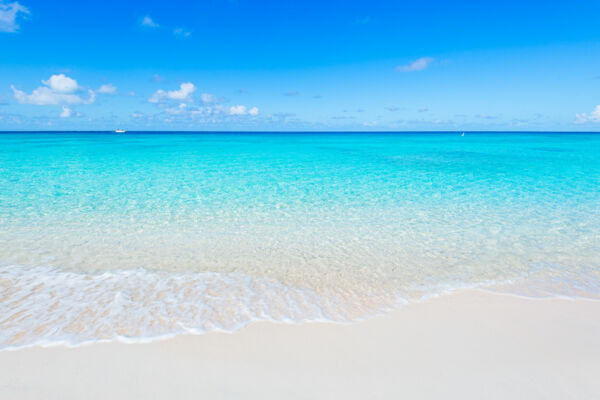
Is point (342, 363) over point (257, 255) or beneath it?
beneath

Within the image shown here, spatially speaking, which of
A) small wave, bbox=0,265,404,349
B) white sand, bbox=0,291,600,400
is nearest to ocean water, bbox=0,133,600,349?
small wave, bbox=0,265,404,349

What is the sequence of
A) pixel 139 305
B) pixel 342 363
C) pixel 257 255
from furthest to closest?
pixel 257 255 < pixel 139 305 < pixel 342 363

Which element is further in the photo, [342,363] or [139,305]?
[139,305]

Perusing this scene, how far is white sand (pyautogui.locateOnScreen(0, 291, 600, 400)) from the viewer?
3082 millimetres

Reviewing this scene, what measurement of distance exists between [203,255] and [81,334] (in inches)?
106

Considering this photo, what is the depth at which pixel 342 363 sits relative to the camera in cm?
345

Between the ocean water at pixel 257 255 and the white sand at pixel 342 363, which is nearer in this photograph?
the white sand at pixel 342 363

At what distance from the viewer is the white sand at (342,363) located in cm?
308

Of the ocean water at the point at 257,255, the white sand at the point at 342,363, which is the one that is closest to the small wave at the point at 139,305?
the ocean water at the point at 257,255

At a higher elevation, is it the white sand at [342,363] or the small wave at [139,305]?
the small wave at [139,305]

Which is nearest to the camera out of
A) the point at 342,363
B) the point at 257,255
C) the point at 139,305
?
the point at 342,363

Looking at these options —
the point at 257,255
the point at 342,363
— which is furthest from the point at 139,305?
the point at 342,363

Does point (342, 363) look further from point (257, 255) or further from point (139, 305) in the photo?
point (257, 255)

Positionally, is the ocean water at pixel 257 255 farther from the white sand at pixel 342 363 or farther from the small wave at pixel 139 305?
the white sand at pixel 342 363
